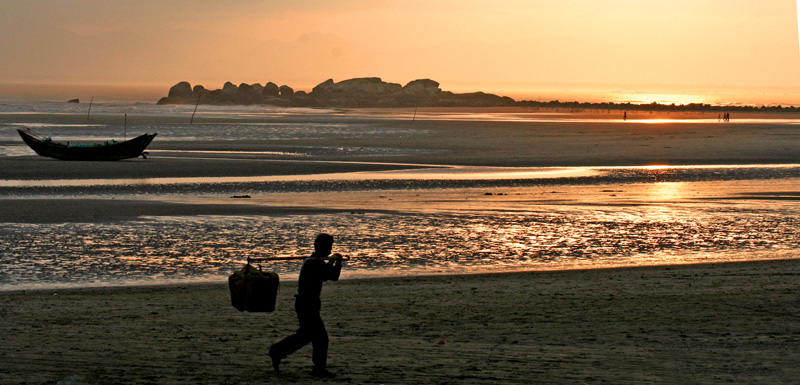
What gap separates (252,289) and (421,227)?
415 inches

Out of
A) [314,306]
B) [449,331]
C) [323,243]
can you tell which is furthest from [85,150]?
[323,243]

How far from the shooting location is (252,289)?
778cm

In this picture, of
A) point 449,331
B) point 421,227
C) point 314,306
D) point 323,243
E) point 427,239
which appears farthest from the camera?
point 421,227

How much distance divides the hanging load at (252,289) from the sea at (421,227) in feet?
18.3

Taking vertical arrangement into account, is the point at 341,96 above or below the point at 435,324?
above

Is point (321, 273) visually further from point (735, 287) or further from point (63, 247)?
point (63, 247)

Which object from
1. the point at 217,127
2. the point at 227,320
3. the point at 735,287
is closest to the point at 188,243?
the point at 227,320

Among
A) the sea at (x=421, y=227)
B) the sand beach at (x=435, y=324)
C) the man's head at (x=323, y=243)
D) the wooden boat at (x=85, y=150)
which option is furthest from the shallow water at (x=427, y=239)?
the wooden boat at (x=85, y=150)

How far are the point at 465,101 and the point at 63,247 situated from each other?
156 meters

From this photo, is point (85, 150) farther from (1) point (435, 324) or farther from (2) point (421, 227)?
(1) point (435, 324)

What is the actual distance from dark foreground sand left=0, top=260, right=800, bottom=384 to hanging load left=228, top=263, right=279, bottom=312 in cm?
66

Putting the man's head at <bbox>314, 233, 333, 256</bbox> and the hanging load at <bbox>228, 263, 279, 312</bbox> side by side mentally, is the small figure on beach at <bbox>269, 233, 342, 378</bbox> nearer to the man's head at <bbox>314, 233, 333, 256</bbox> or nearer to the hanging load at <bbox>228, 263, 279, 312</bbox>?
the man's head at <bbox>314, 233, 333, 256</bbox>

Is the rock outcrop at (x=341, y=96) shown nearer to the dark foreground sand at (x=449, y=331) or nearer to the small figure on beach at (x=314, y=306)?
the dark foreground sand at (x=449, y=331)

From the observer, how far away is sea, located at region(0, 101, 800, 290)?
1436cm
